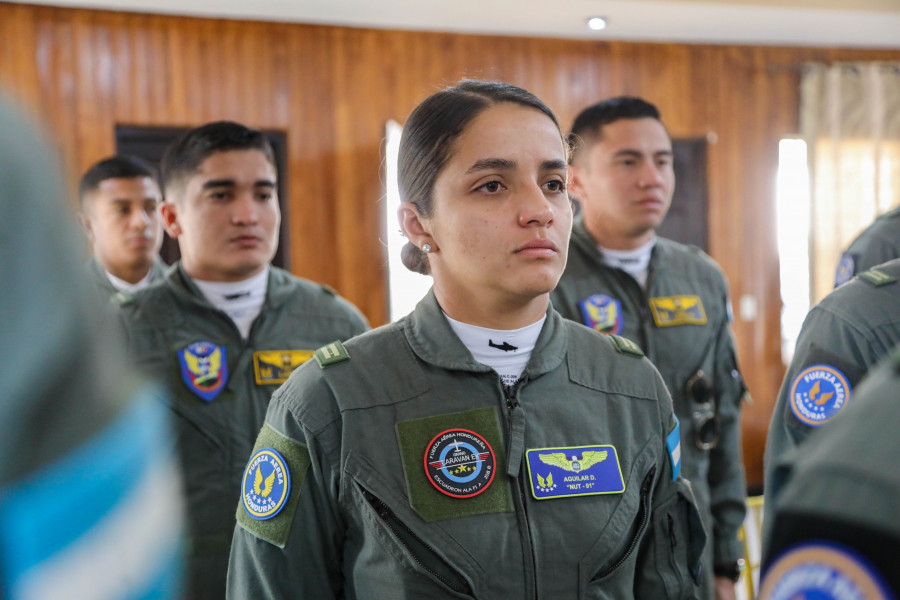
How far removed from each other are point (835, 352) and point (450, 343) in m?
0.65

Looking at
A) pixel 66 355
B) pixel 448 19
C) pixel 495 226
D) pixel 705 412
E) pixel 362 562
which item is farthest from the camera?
pixel 448 19

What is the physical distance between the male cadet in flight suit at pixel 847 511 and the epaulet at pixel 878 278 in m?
1.14

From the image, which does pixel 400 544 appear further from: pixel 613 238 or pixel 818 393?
pixel 613 238

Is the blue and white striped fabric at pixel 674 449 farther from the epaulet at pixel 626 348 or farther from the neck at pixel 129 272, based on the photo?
the neck at pixel 129 272

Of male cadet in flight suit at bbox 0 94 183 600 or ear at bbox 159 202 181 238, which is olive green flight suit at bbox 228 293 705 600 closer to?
male cadet in flight suit at bbox 0 94 183 600

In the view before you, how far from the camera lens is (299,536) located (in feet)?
4.29

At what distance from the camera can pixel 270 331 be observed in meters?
2.35

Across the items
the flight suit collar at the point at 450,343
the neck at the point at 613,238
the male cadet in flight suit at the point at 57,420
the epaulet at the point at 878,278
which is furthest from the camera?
the neck at the point at 613,238

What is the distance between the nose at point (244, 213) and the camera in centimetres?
235

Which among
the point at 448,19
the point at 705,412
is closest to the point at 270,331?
the point at 705,412

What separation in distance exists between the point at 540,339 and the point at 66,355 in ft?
3.70

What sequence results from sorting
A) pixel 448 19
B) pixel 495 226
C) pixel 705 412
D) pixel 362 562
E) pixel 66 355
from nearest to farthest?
pixel 66 355 → pixel 362 562 → pixel 495 226 → pixel 705 412 → pixel 448 19

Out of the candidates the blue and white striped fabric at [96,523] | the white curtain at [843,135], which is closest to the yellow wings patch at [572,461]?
the blue and white striped fabric at [96,523]

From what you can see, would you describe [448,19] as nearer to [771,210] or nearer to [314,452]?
[771,210]
